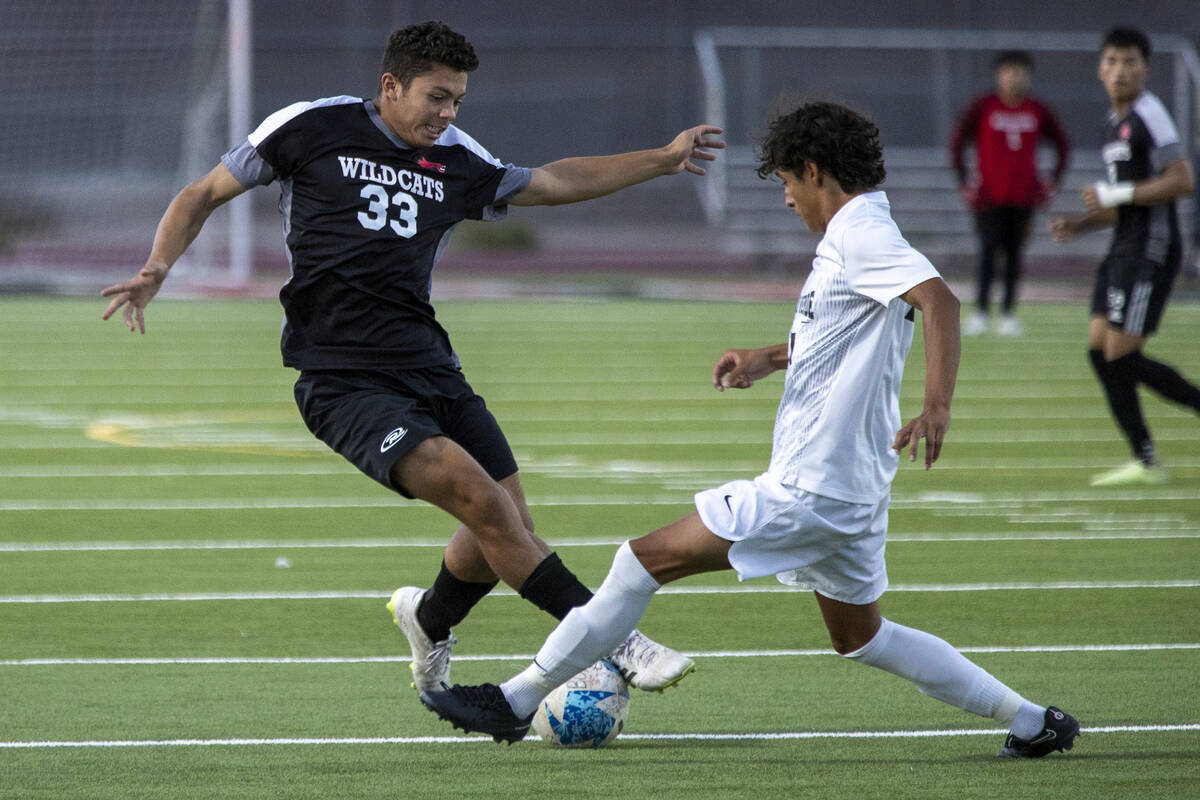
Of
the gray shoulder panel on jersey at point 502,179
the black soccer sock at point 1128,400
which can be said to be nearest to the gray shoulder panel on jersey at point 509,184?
the gray shoulder panel on jersey at point 502,179

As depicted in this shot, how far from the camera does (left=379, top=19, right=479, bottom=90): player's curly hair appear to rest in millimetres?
5082

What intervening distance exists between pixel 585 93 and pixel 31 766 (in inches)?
1216

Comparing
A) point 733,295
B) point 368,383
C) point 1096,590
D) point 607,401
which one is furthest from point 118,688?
point 733,295

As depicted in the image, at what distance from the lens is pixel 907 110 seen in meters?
32.7

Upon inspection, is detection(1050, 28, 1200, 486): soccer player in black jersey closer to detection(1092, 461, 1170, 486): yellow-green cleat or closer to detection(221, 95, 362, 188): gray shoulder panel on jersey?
detection(1092, 461, 1170, 486): yellow-green cleat

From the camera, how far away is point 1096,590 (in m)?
6.98

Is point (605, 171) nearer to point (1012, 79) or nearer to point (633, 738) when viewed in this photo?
point (633, 738)

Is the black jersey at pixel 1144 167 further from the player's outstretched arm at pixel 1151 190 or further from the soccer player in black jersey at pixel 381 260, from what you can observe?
the soccer player in black jersey at pixel 381 260

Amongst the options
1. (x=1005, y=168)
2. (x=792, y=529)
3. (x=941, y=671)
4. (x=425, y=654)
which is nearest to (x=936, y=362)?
(x=792, y=529)

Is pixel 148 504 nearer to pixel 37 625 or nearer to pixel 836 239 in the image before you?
pixel 37 625

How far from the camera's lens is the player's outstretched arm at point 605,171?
5.45 m

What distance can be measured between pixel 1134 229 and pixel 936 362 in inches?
230

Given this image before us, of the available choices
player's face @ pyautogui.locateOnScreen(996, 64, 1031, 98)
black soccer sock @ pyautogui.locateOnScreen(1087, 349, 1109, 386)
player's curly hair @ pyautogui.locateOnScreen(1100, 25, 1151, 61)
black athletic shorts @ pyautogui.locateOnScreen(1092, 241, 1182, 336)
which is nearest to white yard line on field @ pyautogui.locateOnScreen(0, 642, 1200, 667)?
black athletic shorts @ pyautogui.locateOnScreen(1092, 241, 1182, 336)

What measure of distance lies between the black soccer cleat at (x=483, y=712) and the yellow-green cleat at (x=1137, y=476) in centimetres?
611
